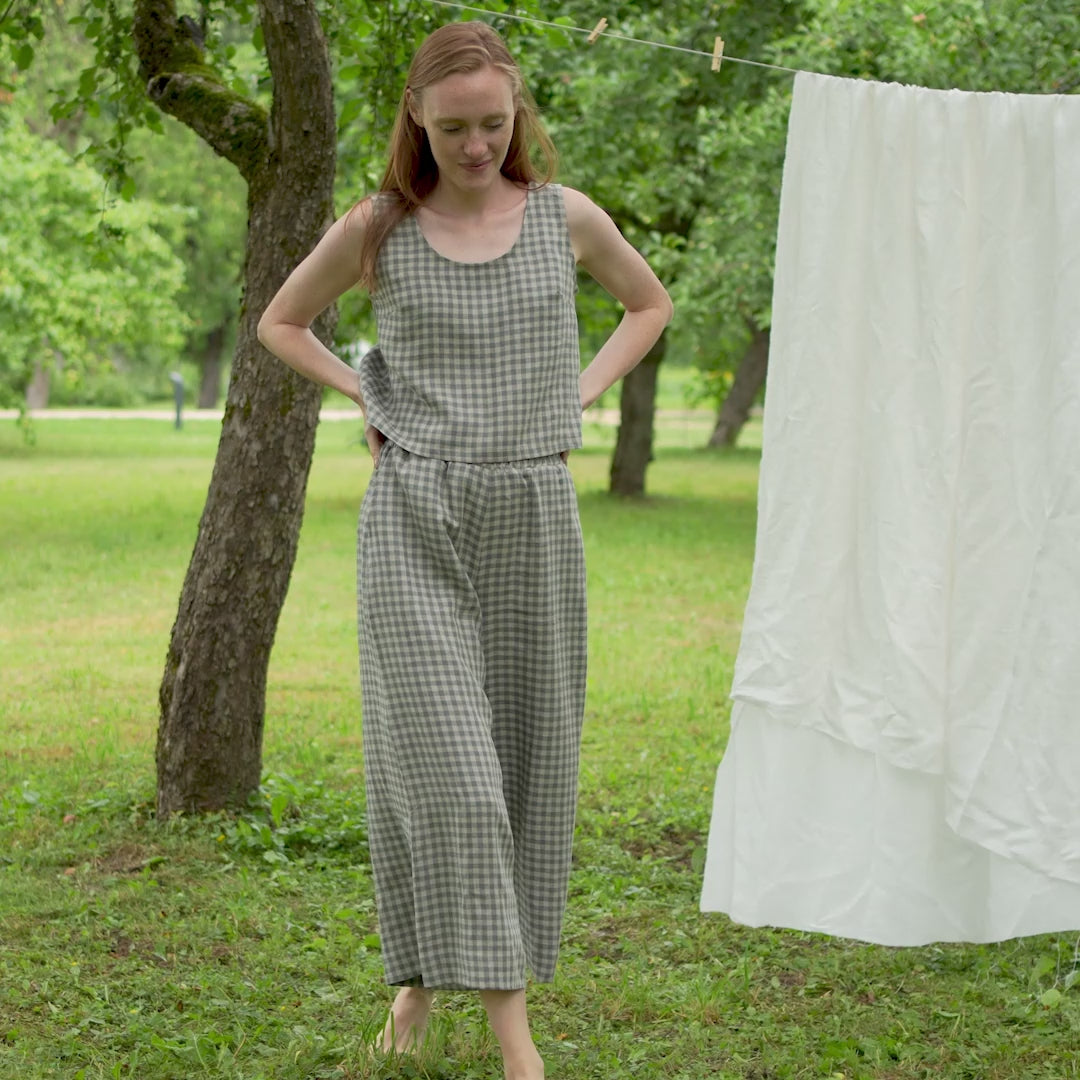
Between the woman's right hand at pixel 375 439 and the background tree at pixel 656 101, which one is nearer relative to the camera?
the woman's right hand at pixel 375 439

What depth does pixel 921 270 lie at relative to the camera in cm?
340

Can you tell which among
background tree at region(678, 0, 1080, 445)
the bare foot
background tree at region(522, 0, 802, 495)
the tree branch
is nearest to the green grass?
the bare foot

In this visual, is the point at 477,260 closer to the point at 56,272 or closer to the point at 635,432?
the point at 635,432

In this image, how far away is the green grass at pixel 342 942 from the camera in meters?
3.36

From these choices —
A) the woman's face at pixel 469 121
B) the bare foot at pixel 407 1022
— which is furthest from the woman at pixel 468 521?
the bare foot at pixel 407 1022

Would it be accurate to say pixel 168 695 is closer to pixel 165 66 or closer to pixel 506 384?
pixel 165 66

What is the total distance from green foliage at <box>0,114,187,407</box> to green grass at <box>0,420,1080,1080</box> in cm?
934

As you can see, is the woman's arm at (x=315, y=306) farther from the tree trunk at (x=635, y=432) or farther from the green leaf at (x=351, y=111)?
the tree trunk at (x=635, y=432)

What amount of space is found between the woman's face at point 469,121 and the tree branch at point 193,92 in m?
2.08

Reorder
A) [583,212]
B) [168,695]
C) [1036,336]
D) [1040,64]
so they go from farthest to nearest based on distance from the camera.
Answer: [1040,64], [168,695], [1036,336], [583,212]

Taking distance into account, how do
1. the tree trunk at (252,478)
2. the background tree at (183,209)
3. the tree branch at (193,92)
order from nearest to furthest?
the tree trunk at (252,478) → the tree branch at (193,92) → the background tree at (183,209)

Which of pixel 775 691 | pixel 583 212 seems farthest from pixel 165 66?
pixel 775 691

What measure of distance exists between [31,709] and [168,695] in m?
2.43

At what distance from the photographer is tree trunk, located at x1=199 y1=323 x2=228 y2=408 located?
1570 inches
